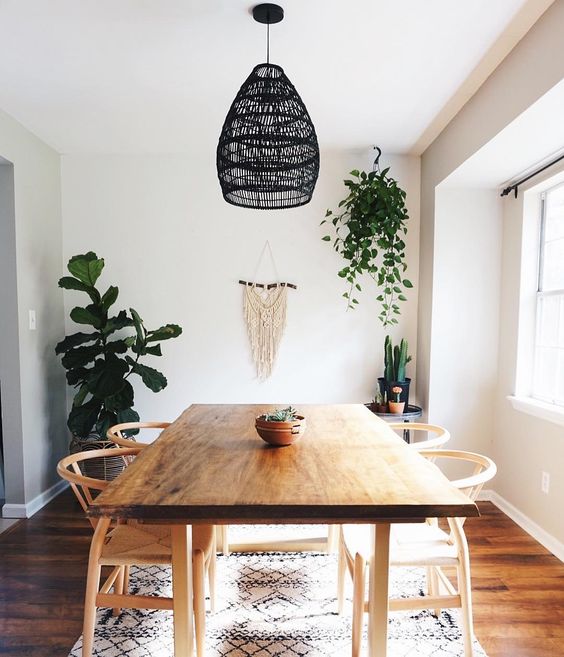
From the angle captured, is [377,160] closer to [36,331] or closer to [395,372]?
[395,372]

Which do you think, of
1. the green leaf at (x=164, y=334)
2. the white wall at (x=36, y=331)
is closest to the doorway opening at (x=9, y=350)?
the white wall at (x=36, y=331)

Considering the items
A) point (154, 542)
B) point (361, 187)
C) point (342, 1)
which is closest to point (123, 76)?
point (342, 1)

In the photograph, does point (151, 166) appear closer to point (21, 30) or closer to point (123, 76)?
point (123, 76)

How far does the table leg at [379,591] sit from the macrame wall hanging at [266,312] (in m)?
2.50

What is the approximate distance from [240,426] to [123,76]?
1843mm

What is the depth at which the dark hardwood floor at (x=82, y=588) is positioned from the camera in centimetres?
202

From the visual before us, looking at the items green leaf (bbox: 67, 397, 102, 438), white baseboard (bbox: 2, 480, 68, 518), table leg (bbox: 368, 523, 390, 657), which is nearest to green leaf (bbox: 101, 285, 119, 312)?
green leaf (bbox: 67, 397, 102, 438)

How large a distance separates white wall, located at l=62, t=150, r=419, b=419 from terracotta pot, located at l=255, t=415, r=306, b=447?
200cm

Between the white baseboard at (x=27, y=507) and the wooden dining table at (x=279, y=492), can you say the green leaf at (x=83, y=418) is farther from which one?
the wooden dining table at (x=279, y=492)

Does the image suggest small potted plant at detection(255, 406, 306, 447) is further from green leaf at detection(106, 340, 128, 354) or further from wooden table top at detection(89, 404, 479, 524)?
green leaf at detection(106, 340, 128, 354)

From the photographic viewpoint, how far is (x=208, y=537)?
1.94m

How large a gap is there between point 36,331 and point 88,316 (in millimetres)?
378

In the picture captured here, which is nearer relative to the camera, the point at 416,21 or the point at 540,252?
the point at 416,21

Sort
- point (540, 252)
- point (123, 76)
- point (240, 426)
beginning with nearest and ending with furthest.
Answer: point (240, 426), point (123, 76), point (540, 252)
